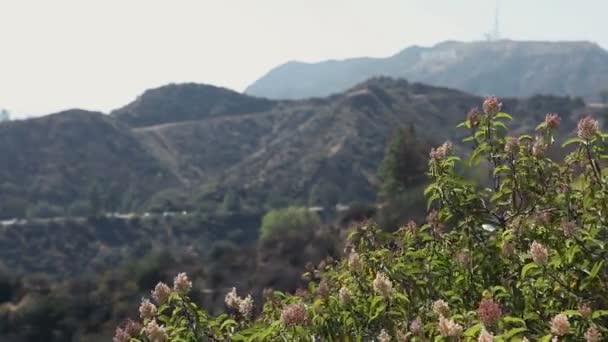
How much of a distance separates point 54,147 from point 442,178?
113 meters

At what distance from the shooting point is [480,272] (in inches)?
164

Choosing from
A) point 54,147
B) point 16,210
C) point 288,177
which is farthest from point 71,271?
point 54,147

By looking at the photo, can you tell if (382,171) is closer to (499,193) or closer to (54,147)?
(499,193)

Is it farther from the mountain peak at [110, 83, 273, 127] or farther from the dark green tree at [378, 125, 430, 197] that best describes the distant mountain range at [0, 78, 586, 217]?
the dark green tree at [378, 125, 430, 197]

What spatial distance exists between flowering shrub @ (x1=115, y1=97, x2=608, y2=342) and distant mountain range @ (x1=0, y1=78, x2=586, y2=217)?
75.2m

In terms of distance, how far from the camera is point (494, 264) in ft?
13.5

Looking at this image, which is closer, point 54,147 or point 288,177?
point 288,177

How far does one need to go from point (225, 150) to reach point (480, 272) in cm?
12559

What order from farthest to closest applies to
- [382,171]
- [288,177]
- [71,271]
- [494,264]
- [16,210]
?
[288,177] < [16,210] < [71,271] < [382,171] < [494,264]

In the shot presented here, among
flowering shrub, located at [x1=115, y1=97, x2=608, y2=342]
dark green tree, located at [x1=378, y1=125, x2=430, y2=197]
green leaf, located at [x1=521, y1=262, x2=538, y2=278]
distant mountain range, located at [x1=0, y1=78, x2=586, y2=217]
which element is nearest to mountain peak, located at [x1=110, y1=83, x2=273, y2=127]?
distant mountain range, located at [x1=0, y1=78, x2=586, y2=217]

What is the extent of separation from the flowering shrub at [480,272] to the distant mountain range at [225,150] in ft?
247

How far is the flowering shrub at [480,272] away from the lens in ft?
11.1

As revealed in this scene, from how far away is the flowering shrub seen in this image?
3379 millimetres

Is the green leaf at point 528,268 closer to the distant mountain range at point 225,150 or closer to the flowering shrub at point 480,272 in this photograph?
the flowering shrub at point 480,272
